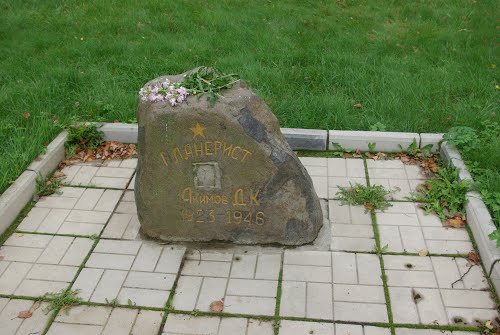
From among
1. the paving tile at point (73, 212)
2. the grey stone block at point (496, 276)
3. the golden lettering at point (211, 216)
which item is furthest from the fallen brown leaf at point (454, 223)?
the paving tile at point (73, 212)

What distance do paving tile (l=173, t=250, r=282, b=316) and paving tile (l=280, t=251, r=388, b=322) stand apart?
0.13 m

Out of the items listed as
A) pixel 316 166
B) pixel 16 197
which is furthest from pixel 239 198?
pixel 16 197

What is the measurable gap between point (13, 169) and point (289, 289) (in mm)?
2913

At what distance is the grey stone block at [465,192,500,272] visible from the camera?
421cm

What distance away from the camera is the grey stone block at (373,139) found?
5.75m

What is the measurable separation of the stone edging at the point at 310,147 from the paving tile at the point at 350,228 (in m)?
0.87

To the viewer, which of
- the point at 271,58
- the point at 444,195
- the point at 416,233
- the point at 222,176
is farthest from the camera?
the point at 271,58

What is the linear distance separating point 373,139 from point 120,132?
8.88 ft

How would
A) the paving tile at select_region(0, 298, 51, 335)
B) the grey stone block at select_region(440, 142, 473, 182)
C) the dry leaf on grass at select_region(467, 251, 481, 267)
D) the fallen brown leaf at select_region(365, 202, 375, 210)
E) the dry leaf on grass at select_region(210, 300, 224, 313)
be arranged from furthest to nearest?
the grey stone block at select_region(440, 142, 473, 182) < the fallen brown leaf at select_region(365, 202, 375, 210) < the dry leaf on grass at select_region(467, 251, 481, 267) < the dry leaf on grass at select_region(210, 300, 224, 313) < the paving tile at select_region(0, 298, 51, 335)

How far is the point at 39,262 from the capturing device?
14.6 feet

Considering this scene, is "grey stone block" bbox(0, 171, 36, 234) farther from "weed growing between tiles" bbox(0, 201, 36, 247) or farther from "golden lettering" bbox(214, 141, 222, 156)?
"golden lettering" bbox(214, 141, 222, 156)

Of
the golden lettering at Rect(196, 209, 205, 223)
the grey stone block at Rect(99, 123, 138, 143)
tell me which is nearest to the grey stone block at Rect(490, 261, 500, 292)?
the golden lettering at Rect(196, 209, 205, 223)

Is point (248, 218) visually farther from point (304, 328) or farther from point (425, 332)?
point (425, 332)

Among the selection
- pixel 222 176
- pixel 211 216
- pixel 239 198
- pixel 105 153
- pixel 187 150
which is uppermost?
pixel 187 150
